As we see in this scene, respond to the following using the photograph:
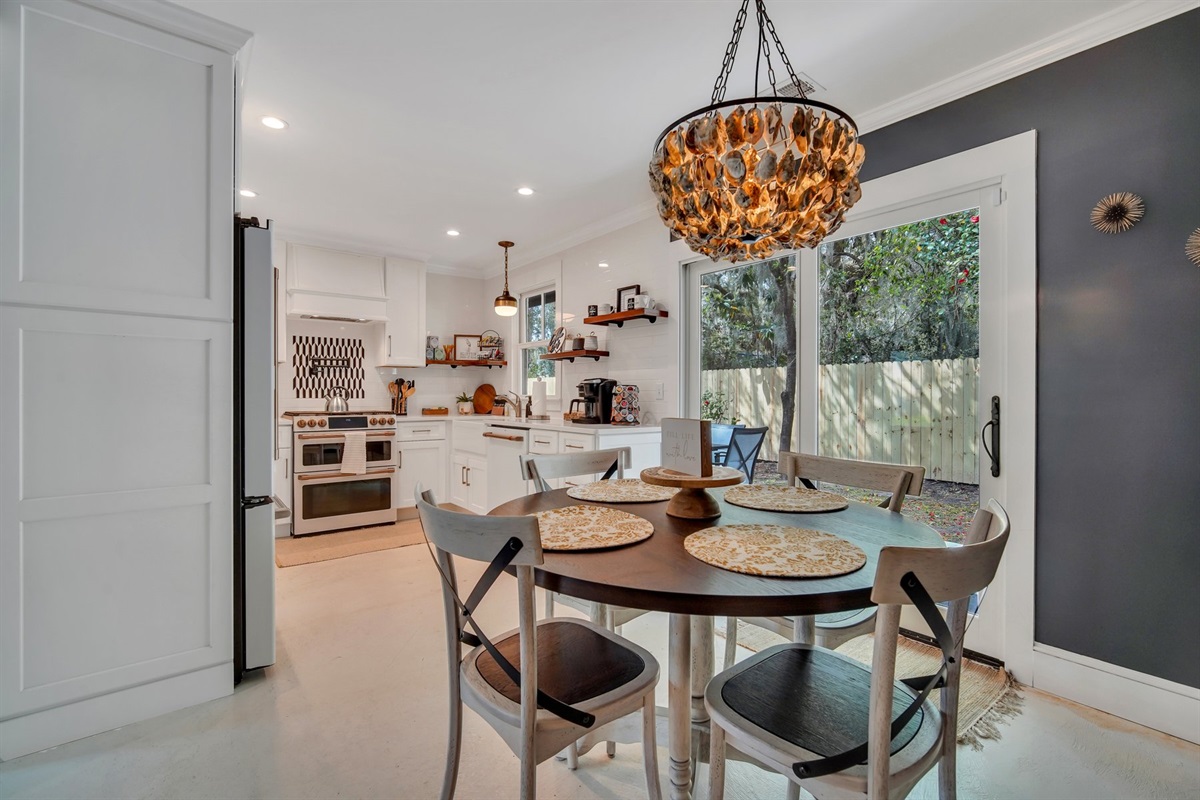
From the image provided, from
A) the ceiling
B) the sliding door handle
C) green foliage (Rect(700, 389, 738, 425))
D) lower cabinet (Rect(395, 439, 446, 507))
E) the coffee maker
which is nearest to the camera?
the ceiling

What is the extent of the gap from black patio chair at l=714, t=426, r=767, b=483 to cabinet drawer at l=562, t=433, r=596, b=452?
88 centimetres

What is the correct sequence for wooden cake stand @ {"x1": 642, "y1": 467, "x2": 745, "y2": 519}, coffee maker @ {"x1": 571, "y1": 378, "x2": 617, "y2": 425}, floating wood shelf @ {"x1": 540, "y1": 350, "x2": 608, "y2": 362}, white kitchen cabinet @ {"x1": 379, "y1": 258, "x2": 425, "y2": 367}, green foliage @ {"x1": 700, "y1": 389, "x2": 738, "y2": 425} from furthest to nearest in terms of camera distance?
white kitchen cabinet @ {"x1": 379, "y1": 258, "x2": 425, "y2": 367} → floating wood shelf @ {"x1": 540, "y1": 350, "x2": 608, "y2": 362} → coffee maker @ {"x1": 571, "y1": 378, "x2": 617, "y2": 425} → green foliage @ {"x1": 700, "y1": 389, "x2": 738, "y2": 425} → wooden cake stand @ {"x1": 642, "y1": 467, "x2": 745, "y2": 519}

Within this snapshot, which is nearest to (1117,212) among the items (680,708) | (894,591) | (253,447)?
(894,591)

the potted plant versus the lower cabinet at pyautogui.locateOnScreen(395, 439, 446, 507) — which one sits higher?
the potted plant

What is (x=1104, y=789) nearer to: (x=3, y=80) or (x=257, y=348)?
(x=257, y=348)

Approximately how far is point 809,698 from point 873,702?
0.31 meters

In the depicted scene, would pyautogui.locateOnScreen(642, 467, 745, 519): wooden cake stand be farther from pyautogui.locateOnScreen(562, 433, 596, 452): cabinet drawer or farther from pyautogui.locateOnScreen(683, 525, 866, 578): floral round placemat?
pyautogui.locateOnScreen(562, 433, 596, 452): cabinet drawer

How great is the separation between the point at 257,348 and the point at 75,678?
4.18 ft

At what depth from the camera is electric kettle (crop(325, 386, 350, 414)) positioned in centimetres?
493

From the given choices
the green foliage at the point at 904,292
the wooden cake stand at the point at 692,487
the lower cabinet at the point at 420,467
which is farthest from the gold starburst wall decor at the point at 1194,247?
the lower cabinet at the point at 420,467

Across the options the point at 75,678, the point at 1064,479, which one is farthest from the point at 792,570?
the point at 75,678

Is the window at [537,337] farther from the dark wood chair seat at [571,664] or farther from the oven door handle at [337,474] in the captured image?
the dark wood chair seat at [571,664]

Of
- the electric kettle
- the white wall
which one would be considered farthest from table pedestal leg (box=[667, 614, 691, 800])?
the electric kettle

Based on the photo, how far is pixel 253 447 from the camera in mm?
2178
